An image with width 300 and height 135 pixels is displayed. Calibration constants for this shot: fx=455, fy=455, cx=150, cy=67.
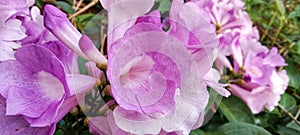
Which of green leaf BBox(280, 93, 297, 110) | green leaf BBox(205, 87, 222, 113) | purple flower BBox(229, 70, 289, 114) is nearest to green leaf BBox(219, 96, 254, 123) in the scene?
purple flower BBox(229, 70, 289, 114)

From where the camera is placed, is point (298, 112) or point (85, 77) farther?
point (298, 112)

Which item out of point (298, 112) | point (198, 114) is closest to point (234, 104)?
point (298, 112)

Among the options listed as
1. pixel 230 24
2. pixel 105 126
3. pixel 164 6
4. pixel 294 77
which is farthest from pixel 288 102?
pixel 105 126

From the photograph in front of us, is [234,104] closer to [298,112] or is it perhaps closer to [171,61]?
[298,112]

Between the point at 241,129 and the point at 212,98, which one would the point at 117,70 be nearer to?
the point at 212,98

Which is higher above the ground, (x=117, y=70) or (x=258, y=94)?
(x=117, y=70)

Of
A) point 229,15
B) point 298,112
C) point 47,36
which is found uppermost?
point 47,36
